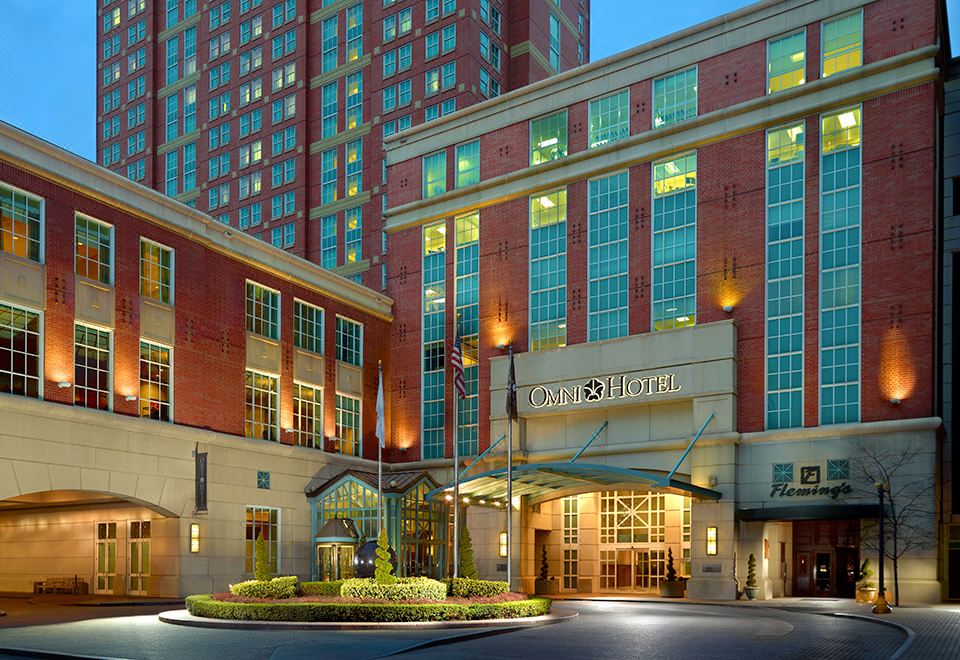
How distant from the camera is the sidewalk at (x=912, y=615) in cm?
2084

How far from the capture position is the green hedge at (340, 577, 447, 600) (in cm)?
2731

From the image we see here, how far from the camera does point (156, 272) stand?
40.0 metres

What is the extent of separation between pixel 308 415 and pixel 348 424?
123 inches

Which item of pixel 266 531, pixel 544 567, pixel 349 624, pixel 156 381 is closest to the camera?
pixel 349 624

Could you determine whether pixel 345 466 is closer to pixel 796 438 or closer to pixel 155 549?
pixel 155 549

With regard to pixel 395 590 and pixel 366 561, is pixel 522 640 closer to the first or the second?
pixel 395 590

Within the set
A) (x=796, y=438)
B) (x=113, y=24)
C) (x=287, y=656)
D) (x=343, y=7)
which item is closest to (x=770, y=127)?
(x=796, y=438)

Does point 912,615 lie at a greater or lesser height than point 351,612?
lesser

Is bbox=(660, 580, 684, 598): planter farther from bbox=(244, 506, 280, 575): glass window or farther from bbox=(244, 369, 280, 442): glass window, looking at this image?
bbox=(244, 369, 280, 442): glass window

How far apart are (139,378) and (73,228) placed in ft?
20.1

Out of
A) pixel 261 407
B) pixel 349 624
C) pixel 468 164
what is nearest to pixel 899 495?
pixel 349 624

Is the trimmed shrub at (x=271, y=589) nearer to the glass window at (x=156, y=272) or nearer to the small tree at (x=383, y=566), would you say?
the small tree at (x=383, y=566)

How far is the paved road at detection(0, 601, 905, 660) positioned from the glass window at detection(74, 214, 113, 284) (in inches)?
517

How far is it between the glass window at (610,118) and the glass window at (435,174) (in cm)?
917
